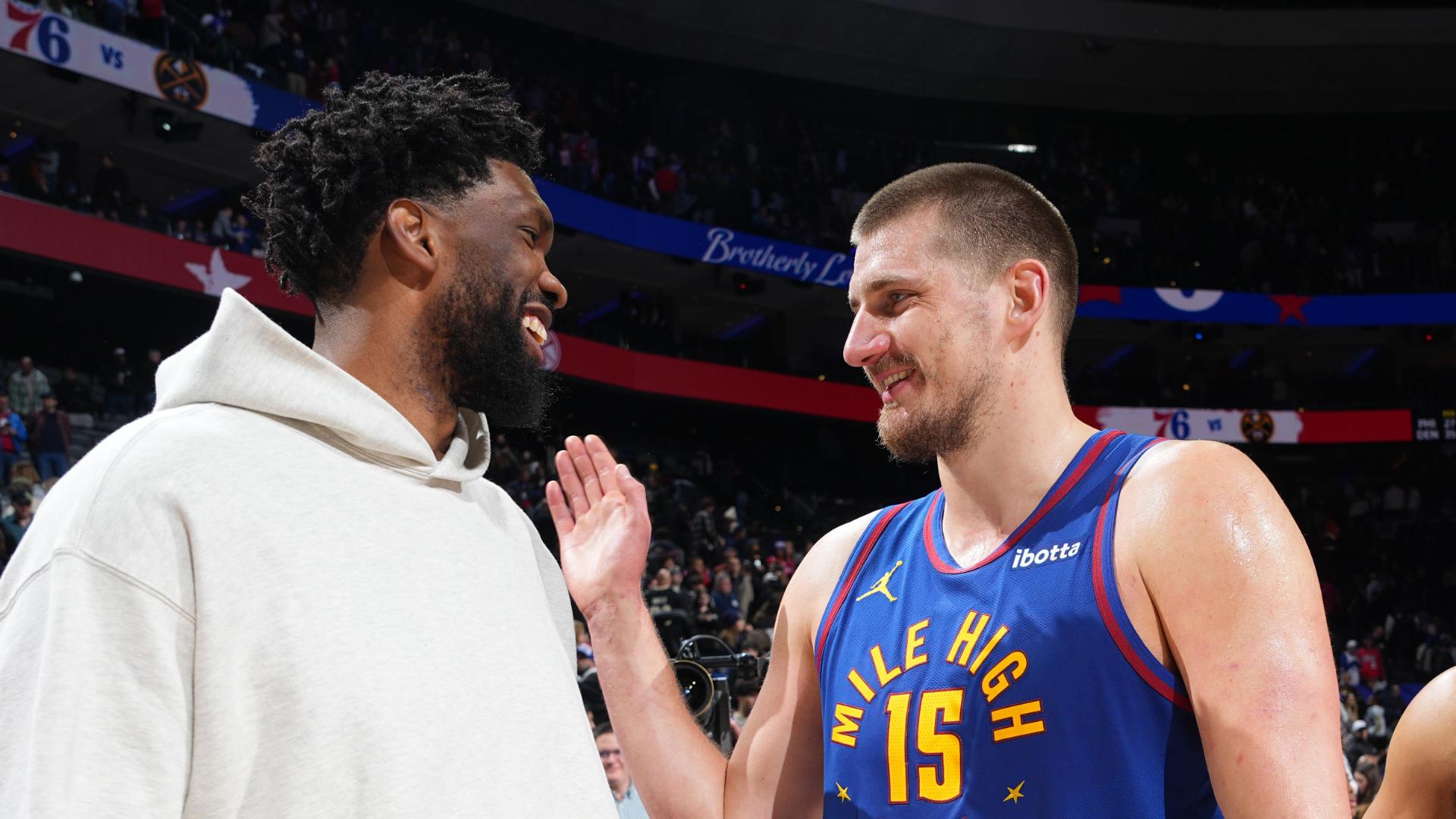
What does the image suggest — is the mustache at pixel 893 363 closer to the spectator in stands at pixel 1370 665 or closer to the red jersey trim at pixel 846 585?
the red jersey trim at pixel 846 585

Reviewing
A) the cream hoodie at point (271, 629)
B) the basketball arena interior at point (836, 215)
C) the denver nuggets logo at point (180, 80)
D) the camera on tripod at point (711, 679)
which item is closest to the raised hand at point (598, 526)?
the cream hoodie at point (271, 629)

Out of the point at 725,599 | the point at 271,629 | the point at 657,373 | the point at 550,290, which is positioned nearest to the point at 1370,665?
the point at 725,599

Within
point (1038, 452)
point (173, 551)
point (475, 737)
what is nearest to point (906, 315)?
point (1038, 452)

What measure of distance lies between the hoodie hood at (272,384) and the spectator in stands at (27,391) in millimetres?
10938

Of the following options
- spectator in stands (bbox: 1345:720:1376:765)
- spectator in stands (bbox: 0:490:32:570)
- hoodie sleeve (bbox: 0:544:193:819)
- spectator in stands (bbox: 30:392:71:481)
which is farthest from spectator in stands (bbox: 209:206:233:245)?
hoodie sleeve (bbox: 0:544:193:819)

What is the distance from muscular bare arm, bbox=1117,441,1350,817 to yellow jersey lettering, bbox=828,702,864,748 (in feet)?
1.69

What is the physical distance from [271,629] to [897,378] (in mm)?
1292

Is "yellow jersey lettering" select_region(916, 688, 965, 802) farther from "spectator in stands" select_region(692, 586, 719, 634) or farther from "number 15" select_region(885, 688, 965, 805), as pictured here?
"spectator in stands" select_region(692, 586, 719, 634)

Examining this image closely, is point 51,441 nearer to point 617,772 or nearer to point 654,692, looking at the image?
point 617,772

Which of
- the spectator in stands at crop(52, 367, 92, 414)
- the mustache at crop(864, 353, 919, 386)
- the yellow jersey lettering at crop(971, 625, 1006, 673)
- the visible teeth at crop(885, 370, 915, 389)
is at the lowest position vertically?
the yellow jersey lettering at crop(971, 625, 1006, 673)

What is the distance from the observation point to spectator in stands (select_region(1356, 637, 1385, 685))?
53.3ft

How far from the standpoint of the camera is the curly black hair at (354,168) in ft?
5.93

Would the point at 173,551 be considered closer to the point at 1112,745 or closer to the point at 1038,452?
the point at 1112,745

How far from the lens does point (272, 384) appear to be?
5.20 feet
